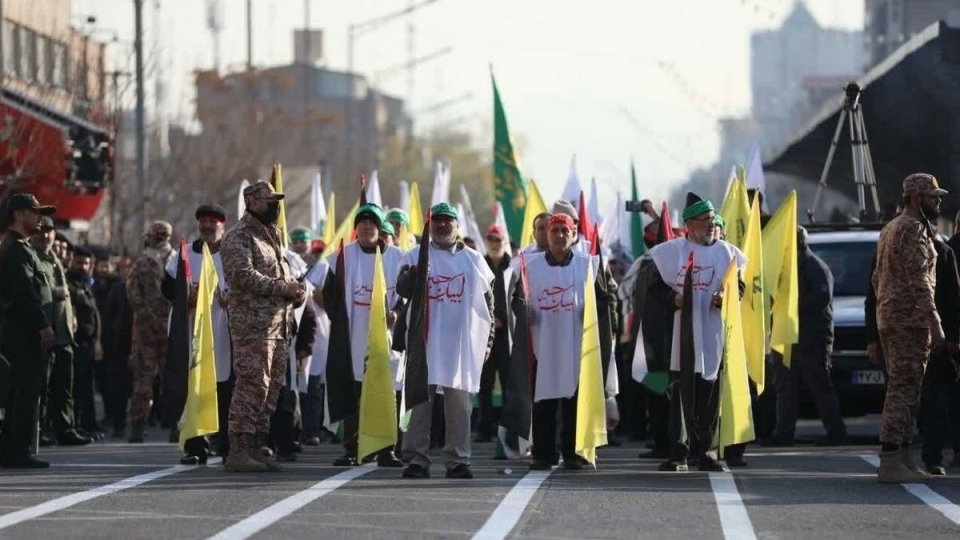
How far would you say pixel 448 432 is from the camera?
1628 cm

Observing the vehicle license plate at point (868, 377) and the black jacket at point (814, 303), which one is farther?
the vehicle license plate at point (868, 377)

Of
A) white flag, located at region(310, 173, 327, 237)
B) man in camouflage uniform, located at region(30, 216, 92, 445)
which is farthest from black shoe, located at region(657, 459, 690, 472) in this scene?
white flag, located at region(310, 173, 327, 237)

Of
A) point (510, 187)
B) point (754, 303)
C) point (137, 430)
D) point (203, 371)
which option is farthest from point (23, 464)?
point (510, 187)

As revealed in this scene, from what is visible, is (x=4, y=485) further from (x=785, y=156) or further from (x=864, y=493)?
(x=785, y=156)

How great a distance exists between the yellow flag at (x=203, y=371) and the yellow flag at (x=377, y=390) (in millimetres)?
1067

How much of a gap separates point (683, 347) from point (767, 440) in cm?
460

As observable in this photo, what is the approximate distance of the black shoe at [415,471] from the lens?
52.8 feet

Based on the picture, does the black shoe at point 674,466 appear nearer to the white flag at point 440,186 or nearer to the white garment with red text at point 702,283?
the white garment with red text at point 702,283

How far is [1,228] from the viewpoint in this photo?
727 inches

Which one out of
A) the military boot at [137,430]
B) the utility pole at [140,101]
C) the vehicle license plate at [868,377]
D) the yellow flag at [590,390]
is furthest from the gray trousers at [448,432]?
the utility pole at [140,101]

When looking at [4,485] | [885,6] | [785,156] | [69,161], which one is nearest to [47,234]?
[4,485]

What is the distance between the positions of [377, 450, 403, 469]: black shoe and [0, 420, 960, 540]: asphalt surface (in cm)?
22

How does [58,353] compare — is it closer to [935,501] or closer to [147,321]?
[147,321]

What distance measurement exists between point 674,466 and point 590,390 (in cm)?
79
